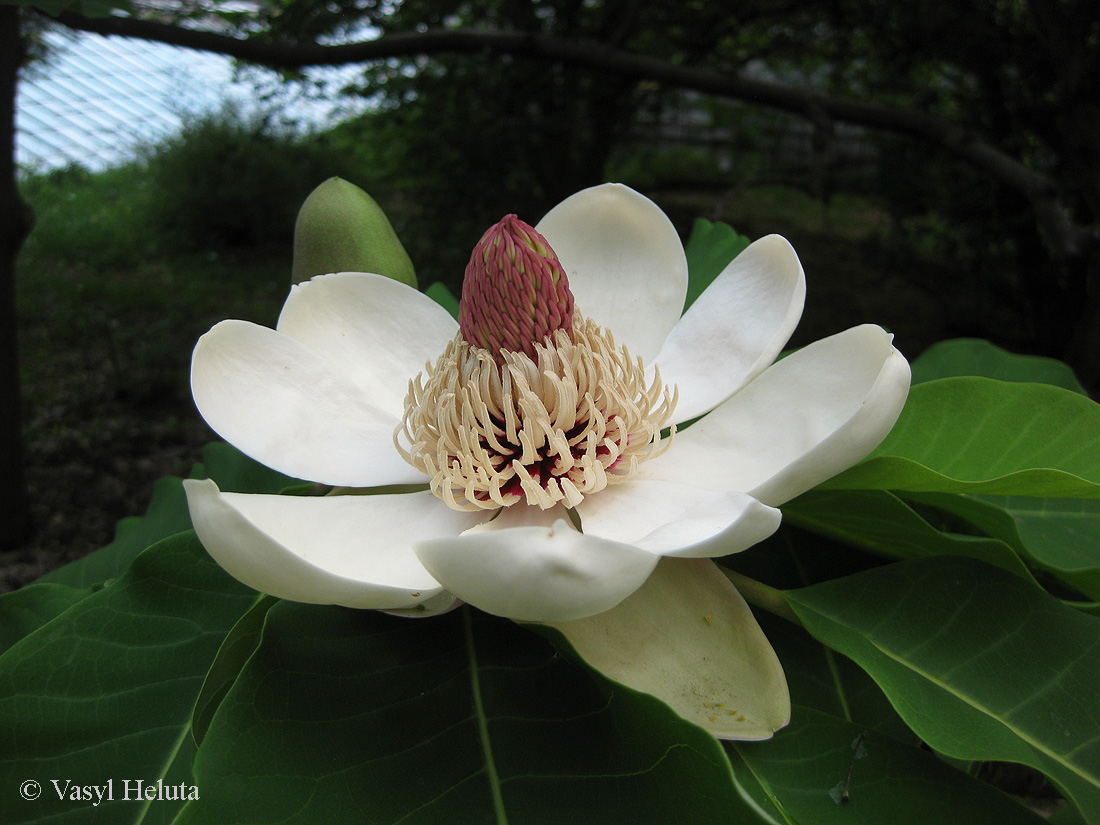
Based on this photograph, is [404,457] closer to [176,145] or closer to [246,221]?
[246,221]

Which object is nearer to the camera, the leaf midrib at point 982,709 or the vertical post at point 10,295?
the leaf midrib at point 982,709

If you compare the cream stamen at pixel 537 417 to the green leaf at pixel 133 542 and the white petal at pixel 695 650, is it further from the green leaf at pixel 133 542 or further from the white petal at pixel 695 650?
the green leaf at pixel 133 542

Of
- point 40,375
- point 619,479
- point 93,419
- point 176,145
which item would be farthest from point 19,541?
point 176,145

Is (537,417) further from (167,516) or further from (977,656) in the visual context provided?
(167,516)

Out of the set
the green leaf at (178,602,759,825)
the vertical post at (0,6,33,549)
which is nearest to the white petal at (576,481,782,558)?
the green leaf at (178,602,759,825)

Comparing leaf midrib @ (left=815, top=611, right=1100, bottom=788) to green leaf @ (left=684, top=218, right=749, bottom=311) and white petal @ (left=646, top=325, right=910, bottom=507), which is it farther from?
green leaf @ (left=684, top=218, right=749, bottom=311)

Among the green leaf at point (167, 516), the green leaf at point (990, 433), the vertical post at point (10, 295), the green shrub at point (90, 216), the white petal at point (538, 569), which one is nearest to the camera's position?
the white petal at point (538, 569)

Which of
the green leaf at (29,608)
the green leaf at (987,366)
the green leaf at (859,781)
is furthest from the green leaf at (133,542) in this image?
the green leaf at (987,366)
